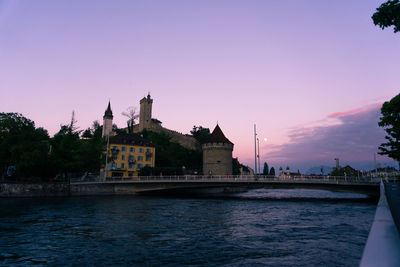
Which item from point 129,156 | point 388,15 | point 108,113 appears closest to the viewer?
point 388,15

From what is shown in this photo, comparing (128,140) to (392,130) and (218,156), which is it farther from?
(392,130)

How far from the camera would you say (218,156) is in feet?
194

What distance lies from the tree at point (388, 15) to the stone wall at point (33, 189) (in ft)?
137

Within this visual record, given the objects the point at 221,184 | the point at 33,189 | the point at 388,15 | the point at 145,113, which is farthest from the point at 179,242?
the point at 145,113

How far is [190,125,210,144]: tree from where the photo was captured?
98906mm

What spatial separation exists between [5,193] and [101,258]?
110 feet

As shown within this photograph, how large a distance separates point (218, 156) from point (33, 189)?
116 feet

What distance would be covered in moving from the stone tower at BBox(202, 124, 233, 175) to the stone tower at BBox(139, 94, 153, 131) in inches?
1772

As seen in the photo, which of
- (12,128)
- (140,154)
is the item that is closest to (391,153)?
(140,154)

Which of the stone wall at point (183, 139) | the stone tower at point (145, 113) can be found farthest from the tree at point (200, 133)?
the stone tower at point (145, 113)

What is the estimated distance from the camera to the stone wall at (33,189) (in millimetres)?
34938

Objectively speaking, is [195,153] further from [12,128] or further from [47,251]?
[47,251]

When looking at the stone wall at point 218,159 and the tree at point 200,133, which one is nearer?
the stone wall at point 218,159

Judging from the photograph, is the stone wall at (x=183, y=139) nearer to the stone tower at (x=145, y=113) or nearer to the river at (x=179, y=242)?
the stone tower at (x=145, y=113)
